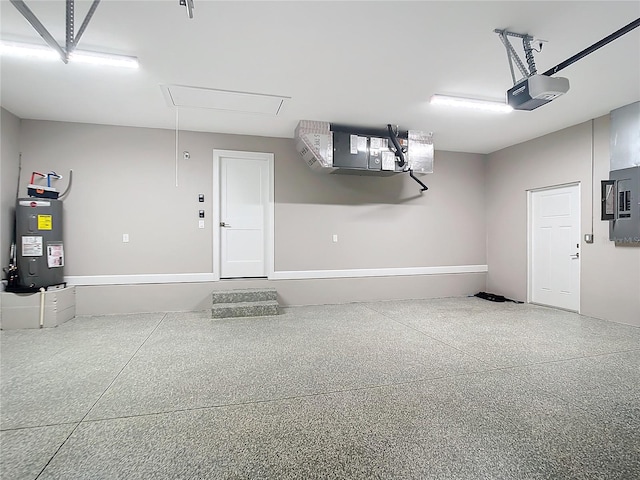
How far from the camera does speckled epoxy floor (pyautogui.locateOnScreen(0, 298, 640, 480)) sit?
1593 mm

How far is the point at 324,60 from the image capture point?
3033mm

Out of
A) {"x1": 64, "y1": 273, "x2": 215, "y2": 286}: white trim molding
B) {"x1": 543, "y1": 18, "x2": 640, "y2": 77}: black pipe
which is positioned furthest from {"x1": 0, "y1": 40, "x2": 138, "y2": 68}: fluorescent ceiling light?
{"x1": 543, "y1": 18, "x2": 640, "y2": 77}: black pipe

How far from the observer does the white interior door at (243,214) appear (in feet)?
17.2

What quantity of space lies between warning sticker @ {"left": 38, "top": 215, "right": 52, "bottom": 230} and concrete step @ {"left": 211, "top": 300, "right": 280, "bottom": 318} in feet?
7.89

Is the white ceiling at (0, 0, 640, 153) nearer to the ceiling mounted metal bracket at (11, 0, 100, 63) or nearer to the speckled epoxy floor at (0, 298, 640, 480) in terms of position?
the ceiling mounted metal bracket at (11, 0, 100, 63)

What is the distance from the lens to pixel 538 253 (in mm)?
5461

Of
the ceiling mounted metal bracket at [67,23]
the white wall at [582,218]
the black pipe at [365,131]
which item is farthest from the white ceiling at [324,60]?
the white wall at [582,218]

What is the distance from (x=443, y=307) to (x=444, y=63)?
3.68m

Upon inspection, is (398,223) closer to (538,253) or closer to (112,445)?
(538,253)

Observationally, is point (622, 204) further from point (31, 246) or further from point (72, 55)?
point (31, 246)

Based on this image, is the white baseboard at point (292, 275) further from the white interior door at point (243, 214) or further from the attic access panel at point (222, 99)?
the attic access panel at point (222, 99)

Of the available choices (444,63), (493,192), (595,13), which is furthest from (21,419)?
(493,192)

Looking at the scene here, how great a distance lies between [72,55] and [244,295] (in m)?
3.36

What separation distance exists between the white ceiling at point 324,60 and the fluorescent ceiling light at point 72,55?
60mm
